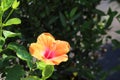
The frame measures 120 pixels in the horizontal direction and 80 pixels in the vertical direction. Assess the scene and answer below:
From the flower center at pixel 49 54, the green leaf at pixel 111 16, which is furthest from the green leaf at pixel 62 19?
the flower center at pixel 49 54

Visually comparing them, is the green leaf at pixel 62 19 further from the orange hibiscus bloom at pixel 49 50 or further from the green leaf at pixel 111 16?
the orange hibiscus bloom at pixel 49 50

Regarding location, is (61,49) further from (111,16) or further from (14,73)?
(111,16)

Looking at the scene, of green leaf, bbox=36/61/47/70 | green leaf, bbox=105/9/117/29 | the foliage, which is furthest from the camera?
green leaf, bbox=105/9/117/29

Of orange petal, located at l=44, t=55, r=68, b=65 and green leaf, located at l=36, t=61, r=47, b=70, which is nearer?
orange petal, located at l=44, t=55, r=68, b=65

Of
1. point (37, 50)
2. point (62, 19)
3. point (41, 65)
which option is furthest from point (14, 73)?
point (62, 19)

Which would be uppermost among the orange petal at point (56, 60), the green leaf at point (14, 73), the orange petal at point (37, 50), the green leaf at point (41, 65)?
the orange petal at point (37, 50)

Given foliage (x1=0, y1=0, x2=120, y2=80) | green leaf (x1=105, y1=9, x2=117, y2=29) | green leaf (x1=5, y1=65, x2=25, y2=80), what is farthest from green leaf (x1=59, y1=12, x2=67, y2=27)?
green leaf (x1=5, y1=65, x2=25, y2=80)

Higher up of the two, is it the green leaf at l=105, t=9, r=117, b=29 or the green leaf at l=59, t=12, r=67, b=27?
the green leaf at l=59, t=12, r=67, b=27

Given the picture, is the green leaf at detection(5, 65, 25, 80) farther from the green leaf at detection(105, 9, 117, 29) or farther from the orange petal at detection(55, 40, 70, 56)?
the green leaf at detection(105, 9, 117, 29)
